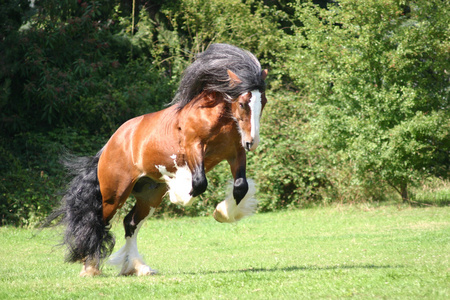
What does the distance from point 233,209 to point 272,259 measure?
269cm

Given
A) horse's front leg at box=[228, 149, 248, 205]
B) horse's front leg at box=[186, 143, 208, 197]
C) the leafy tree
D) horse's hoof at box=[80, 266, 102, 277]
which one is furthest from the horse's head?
the leafy tree

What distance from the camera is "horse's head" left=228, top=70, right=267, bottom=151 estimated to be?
5789 millimetres

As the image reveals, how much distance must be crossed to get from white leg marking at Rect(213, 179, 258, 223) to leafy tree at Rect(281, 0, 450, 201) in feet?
28.3

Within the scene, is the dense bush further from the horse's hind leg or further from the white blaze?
the white blaze

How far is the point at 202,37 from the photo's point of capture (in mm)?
19672

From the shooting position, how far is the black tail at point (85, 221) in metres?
7.16

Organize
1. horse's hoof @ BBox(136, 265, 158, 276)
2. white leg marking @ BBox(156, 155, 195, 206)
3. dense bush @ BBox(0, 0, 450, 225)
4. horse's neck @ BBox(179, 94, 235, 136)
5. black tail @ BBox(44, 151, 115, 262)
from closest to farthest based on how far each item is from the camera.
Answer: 1. horse's neck @ BBox(179, 94, 235, 136)
2. white leg marking @ BBox(156, 155, 195, 206)
3. horse's hoof @ BBox(136, 265, 158, 276)
4. black tail @ BBox(44, 151, 115, 262)
5. dense bush @ BBox(0, 0, 450, 225)

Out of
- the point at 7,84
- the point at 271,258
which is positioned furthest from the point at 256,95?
the point at 7,84

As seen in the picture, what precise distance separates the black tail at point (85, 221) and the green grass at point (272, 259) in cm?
34

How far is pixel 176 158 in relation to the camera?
6.53m

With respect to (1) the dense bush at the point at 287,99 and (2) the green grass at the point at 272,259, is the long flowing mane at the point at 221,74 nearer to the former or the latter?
(2) the green grass at the point at 272,259

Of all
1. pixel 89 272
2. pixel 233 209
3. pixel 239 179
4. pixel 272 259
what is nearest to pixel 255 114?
pixel 239 179

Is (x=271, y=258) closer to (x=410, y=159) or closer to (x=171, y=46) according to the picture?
(x=410, y=159)

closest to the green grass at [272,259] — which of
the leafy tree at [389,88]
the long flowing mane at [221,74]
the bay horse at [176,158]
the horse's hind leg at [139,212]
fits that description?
the horse's hind leg at [139,212]
